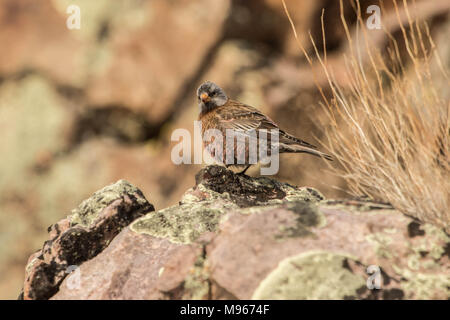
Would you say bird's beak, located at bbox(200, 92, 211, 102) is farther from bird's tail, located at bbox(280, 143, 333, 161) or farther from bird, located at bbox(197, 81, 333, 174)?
bird's tail, located at bbox(280, 143, 333, 161)

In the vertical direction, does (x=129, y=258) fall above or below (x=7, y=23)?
below

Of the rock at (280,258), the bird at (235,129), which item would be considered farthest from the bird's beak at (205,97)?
the rock at (280,258)

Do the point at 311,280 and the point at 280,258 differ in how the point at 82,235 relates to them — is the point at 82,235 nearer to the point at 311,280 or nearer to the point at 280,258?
the point at 280,258

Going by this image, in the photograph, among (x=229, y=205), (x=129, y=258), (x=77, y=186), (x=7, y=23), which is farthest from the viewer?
(x=7, y=23)

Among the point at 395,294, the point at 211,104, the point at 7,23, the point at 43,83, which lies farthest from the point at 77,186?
the point at 395,294

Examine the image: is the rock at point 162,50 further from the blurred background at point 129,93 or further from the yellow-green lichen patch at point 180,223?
the yellow-green lichen patch at point 180,223

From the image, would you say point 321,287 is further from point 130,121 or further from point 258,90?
point 130,121

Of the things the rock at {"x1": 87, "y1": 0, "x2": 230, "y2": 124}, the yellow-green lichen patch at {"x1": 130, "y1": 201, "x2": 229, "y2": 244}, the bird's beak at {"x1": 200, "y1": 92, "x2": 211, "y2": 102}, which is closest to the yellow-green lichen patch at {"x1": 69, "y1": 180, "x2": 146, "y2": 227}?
the yellow-green lichen patch at {"x1": 130, "y1": 201, "x2": 229, "y2": 244}
